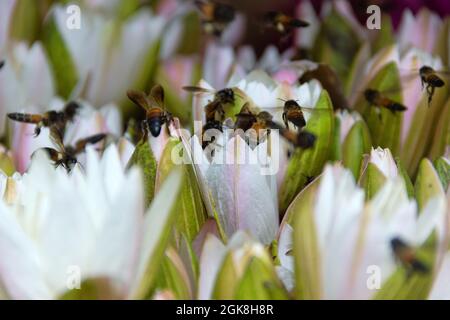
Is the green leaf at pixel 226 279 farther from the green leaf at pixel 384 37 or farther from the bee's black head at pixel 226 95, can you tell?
the green leaf at pixel 384 37

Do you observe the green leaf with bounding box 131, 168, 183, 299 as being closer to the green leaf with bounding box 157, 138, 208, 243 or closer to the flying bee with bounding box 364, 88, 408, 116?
the green leaf with bounding box 157, 138, 208, 243

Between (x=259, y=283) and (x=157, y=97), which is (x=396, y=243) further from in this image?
(x=157, y=97)

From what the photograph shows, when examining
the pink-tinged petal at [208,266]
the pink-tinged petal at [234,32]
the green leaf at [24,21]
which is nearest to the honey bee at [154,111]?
the pink-tinged petal at [208,266]

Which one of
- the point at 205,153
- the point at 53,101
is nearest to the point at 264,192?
the point at 205,153

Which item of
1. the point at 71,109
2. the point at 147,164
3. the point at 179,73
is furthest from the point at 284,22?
the point at 147,164

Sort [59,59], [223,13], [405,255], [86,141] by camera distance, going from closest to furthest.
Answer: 1. [405,255]
2. [86,141]
3. [59,59]
4. [223,13]

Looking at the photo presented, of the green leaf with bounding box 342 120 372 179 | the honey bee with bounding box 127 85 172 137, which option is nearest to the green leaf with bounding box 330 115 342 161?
the green leaf with bounding box 342 120 372 179

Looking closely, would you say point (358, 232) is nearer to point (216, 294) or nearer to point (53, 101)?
point (216, 294)
